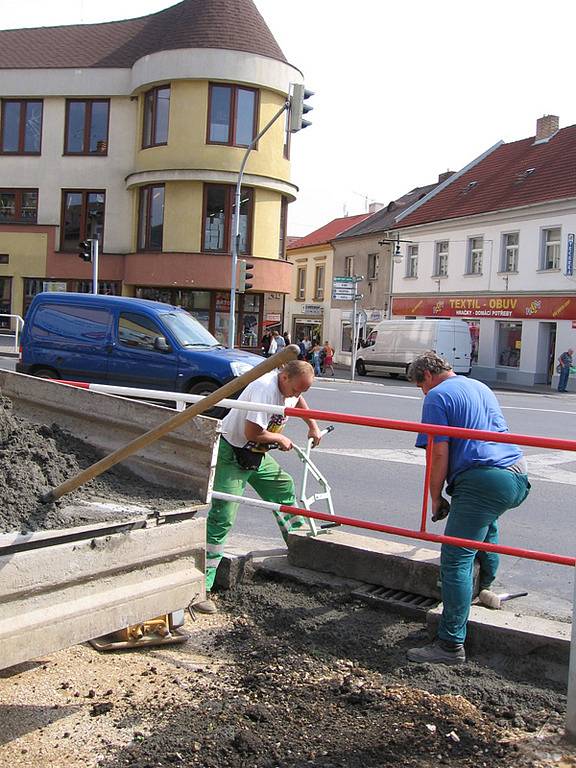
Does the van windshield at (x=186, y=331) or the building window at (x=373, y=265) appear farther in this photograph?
the building window at (x=373, y=265)

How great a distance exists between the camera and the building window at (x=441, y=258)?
3981 centimetres

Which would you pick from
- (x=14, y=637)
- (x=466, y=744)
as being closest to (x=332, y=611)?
(x=466, y=744)

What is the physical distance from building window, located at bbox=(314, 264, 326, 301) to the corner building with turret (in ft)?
68.3

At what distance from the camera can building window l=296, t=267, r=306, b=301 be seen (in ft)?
181

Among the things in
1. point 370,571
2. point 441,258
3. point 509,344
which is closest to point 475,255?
point 441,258

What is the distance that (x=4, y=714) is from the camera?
3395 mm

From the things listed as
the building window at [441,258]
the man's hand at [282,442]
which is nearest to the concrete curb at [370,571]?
the man's hand at [282,442]

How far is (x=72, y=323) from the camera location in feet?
44.4

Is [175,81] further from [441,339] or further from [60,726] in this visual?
[60,726]

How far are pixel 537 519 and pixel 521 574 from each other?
167 centimetres

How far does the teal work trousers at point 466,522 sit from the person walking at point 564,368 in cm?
2760

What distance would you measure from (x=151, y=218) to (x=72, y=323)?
18335 mm

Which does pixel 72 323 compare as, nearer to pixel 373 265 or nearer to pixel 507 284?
pixel 507 284

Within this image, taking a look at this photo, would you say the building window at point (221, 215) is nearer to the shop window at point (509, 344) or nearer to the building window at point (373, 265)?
the shop window at point (509, 344)
